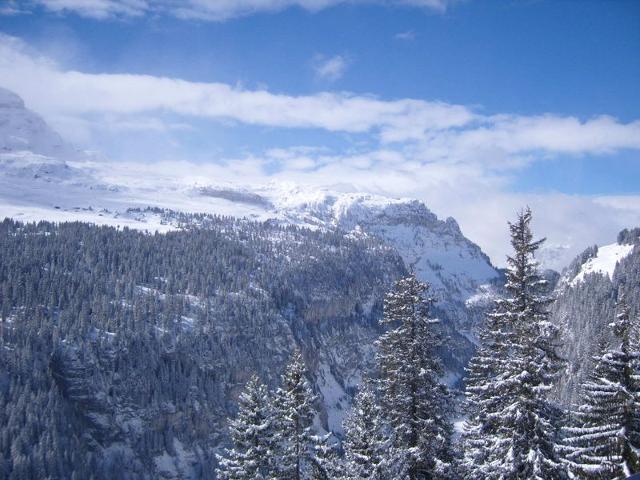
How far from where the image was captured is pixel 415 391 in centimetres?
2797

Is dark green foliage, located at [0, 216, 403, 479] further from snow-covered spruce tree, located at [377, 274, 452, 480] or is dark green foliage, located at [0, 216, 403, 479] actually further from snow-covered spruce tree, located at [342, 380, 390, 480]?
snow-covered spruce tree, located at [377, 274, 452, 480]

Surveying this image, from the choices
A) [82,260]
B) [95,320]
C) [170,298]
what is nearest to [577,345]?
[170,298]

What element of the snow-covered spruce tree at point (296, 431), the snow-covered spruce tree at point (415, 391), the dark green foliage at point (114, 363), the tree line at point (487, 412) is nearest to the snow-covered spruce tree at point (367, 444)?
the tree line at point (487, 412)

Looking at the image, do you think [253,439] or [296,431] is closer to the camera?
[296,431]

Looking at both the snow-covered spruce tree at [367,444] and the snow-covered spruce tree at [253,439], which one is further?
the snow-covered spruce tree at [253,439]

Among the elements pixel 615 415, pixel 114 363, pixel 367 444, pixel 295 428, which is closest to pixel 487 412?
pixel 615 415

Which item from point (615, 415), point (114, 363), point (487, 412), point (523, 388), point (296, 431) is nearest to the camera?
point (523, 388)

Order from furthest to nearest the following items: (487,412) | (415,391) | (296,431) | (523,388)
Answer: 1. (296,431)
2. (415,391)
3. (487,412)
4. (523,388)

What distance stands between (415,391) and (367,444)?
6971 mm

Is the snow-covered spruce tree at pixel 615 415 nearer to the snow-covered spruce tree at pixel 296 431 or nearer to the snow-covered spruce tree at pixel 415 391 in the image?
the snow-covered spruce tree at pixel 415 391

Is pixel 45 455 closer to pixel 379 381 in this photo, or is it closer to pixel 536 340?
pixel 379 381

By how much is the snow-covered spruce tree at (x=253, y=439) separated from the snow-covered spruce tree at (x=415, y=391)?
838 cm

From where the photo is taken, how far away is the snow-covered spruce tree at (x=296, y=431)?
32344 mm

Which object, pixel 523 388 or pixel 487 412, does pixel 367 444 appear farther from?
pixel 523 388
